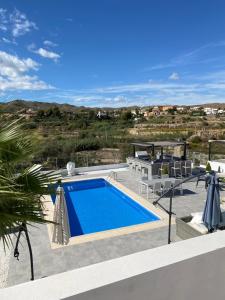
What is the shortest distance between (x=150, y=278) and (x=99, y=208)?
831 cm

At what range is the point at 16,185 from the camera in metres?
1.87

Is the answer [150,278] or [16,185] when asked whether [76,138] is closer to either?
[16,185]

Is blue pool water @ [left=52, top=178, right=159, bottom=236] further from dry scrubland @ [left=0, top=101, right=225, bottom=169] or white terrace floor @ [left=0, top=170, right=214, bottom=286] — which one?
dry scrubland @ [left=0, top=101, right=225, bottom=169]

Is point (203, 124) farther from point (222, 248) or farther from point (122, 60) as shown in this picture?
point (222, 248)

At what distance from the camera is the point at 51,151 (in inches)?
756

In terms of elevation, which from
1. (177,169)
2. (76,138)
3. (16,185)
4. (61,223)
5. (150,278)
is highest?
(16,185)

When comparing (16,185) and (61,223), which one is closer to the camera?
(16,185)

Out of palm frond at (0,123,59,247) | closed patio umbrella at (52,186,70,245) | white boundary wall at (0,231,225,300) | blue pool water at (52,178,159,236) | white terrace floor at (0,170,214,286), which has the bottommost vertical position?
blue pool water at (52,178,159,236)

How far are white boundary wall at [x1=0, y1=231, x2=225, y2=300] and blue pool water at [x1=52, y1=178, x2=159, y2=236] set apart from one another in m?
5.95

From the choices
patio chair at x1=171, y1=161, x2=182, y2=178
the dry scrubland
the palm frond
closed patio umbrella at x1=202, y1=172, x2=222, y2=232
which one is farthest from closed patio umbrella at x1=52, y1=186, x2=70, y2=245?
patio chair at x1=171, y1=161, x2=182, y2=178

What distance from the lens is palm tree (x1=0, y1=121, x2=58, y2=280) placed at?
1864 millimetres

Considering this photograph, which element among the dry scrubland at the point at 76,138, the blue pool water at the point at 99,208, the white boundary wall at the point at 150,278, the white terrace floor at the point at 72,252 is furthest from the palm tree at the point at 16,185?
the blue pool water at the point at 99,208

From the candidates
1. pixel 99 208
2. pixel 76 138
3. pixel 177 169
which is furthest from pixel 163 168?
pixel 76 138

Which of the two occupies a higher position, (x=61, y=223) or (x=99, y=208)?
(x=61, y=223)
